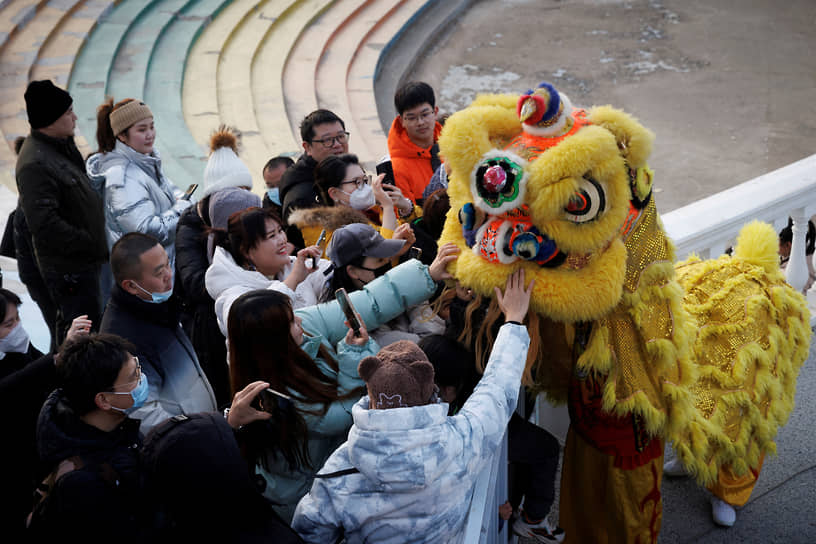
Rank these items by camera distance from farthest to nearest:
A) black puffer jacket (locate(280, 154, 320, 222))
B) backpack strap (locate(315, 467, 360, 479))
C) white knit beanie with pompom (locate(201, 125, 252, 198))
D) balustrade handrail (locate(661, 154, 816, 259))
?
white knit beanie with pompom (locate(201, 125, 252, 198)) → black puffer jacket (locate(280, 154, 320, 222)) → balustrade handrail (locate(661, 154, 816, 259)) → backpack strap (locate(315, 467, 360, 479))

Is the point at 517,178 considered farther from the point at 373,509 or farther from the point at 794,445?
the point at 794,445

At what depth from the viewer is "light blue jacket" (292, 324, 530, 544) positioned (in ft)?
6.83

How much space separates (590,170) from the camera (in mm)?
2430

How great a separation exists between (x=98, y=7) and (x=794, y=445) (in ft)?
34.3

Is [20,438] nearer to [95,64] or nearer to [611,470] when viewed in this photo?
[611,470]

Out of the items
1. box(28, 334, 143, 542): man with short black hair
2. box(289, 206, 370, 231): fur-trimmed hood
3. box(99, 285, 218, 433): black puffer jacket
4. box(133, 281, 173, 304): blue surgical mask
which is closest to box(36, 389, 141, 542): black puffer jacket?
box(28, 334, 143, 542): man with short black hair

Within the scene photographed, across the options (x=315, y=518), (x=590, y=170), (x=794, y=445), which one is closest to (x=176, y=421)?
(x=315, y=518)

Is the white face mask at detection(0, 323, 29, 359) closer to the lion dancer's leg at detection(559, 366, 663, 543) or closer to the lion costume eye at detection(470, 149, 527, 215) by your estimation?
the lion costume eye at detection(470, 149, 527, 215)

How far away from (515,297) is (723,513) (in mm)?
1735

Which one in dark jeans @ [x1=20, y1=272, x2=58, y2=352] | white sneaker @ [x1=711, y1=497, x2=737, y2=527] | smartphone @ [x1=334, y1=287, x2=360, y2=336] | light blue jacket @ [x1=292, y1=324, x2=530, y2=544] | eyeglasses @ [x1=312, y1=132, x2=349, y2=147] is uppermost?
eyeglasses @ [x1=312, y1=132, x2=349, y2=147]

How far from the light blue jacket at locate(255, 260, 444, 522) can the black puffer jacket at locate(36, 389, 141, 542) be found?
46cm

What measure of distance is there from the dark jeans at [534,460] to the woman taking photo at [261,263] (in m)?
1.11

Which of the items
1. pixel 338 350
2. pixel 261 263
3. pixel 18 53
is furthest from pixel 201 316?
pixel 18 53

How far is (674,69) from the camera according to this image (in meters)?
12.2
